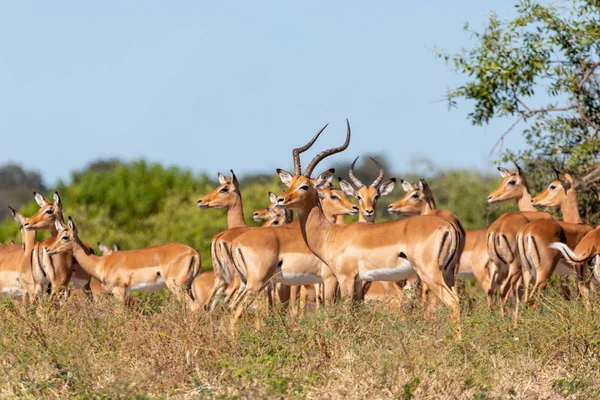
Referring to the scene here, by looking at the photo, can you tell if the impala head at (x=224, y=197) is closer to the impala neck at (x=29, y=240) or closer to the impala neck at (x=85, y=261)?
the impala neck at (x=85, y=261)

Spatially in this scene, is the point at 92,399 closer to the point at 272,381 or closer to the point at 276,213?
the point at 272,381

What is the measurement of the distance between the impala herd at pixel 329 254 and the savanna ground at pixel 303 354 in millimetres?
477

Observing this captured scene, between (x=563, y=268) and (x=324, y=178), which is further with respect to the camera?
(x=563, y=268)

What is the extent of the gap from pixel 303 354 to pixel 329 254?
9.36 feet

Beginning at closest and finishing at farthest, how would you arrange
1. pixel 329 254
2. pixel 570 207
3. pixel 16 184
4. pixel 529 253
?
pixel 329 254 < pixel 529 253 < pixel 570 207 < pixel 16 184

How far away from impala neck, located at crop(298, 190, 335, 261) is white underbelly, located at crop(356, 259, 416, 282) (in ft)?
1.52

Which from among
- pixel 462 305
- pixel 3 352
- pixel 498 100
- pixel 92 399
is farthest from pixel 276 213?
pixel 92 399

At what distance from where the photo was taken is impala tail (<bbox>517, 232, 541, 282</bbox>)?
455 inches

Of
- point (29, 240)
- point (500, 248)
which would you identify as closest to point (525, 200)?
point (500, 248)

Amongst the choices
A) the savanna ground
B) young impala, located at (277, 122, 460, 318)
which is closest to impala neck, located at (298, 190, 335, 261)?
young impala, located at (277, 122, 460, 318)

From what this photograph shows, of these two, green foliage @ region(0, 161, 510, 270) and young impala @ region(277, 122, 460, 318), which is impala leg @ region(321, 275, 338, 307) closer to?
young impala @ region(277, 122, 460, 318)

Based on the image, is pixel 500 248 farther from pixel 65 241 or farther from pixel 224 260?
pixel 65 241

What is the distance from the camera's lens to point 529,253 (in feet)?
38.1

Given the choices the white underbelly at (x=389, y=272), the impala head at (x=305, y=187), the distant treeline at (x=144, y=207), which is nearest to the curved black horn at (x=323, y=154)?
the impala head at (x=305, y=187)
